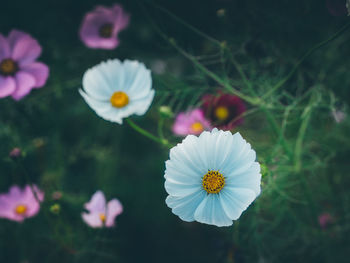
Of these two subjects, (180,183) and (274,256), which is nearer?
(180,183)

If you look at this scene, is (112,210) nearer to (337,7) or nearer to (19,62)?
(19,62)

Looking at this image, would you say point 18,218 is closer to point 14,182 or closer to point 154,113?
point 14,182

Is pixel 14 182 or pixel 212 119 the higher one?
pixel 212 119

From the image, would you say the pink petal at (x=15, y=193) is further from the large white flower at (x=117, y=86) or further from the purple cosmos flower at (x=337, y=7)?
the purple cosmos flower at (x=337, y=7)

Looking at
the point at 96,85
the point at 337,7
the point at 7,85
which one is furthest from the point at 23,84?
the point at 337,7

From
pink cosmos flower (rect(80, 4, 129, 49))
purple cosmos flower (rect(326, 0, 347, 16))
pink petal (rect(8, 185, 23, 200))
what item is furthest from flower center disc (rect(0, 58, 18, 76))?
purple cosmos flower (rect(326, 0, 347, 16))

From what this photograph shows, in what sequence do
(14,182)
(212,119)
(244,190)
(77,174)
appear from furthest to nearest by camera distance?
(77,174), (14,182), (212,119), (244,190)

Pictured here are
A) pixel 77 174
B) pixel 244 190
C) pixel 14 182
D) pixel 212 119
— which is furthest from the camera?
pixel 77 174

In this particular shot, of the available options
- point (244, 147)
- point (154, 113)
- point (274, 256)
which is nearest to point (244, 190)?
point (244, 147)
